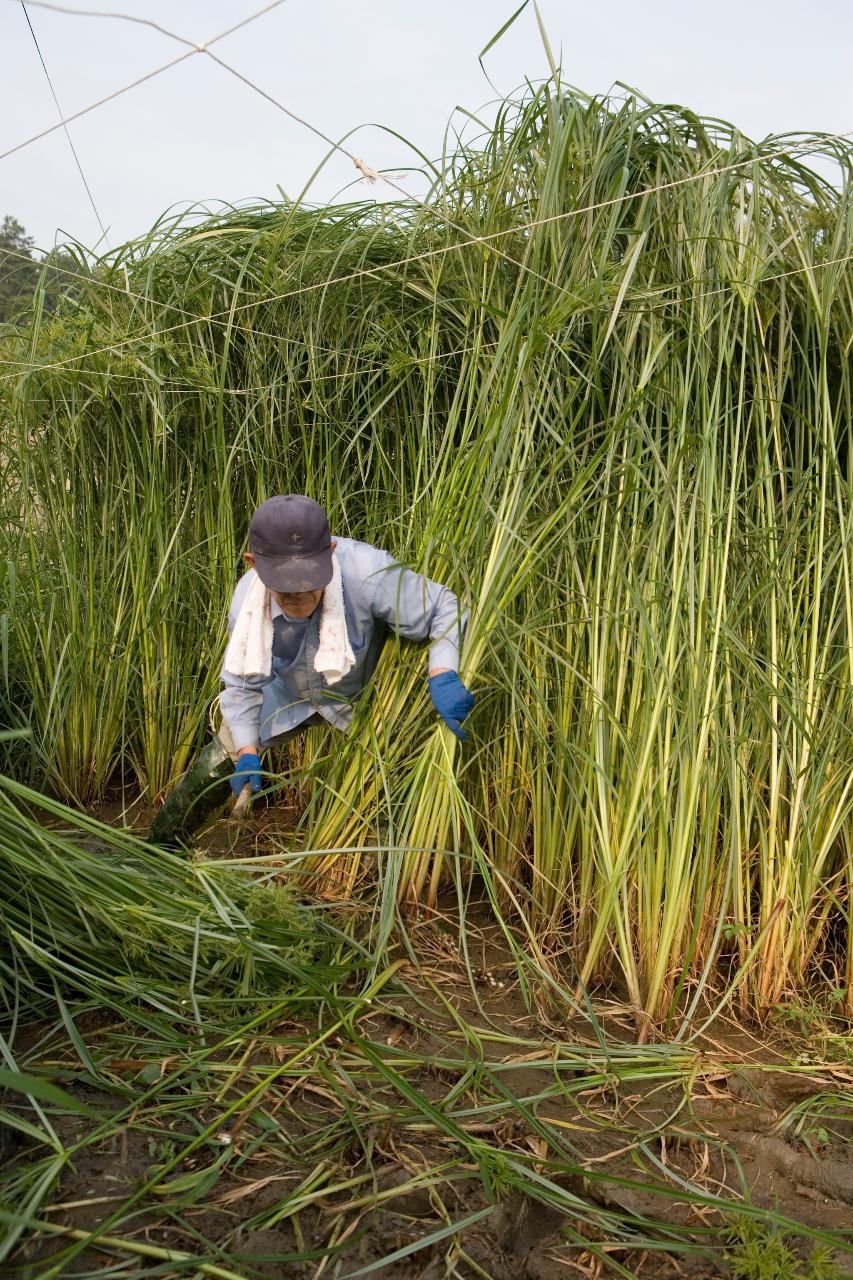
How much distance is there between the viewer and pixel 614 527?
2.56m

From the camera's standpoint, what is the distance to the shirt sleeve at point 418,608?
260 cm

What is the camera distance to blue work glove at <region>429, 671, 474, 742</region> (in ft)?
8.20

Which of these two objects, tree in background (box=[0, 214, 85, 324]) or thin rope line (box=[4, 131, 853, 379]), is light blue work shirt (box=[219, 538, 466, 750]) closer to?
thin rope line (box=[4, 131, 853, 379])

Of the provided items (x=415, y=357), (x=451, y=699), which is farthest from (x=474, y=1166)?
(x=415, y=357)

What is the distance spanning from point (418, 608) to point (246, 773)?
2.35 ft

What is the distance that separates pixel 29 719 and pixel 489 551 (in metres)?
2.01

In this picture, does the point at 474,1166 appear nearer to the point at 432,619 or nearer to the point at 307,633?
the point at 432,619

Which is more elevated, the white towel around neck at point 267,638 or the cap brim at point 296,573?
the cap brim at point 296,573

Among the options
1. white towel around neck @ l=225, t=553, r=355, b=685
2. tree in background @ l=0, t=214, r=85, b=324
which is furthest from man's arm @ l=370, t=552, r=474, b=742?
tree in background @ l=0, t=214, r=85, b=324

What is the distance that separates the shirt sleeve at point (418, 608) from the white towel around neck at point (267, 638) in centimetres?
11

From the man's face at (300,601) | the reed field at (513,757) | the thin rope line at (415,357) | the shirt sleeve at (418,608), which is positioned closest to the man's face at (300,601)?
the man's face at (300,601)

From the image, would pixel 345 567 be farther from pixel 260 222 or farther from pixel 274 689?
pixel 260 222

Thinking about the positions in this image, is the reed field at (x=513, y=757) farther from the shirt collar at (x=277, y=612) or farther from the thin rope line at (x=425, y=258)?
the shirt collar at (x=277, y=612)

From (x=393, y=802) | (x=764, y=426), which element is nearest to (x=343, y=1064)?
(x=393, y=802)
